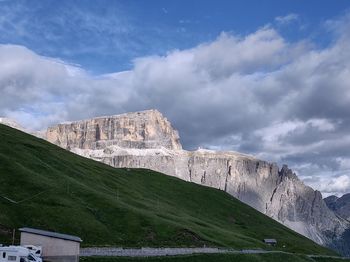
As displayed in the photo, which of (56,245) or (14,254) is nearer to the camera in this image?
(14,254)

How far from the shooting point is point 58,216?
94.6 meters

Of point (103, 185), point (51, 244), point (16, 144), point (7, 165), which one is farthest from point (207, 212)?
point (51, 244)

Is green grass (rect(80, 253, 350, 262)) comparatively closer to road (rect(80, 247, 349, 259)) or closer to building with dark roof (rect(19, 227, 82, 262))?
road (rect(80, 247, 349, 259))

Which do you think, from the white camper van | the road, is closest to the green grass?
the road

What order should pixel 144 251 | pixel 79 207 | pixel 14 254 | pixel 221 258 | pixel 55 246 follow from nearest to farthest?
pixel 14 254 < pixel 55 246 < pixel 144 251 < pixel 221 258 < pixel 79 207

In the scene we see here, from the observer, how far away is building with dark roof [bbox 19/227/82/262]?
73688mm

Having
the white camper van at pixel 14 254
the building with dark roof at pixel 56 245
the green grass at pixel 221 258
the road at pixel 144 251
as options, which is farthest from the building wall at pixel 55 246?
the white camper van at pixel 14 254

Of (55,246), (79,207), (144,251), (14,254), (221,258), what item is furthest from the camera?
(79,207)

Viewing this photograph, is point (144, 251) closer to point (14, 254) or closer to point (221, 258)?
point (221, 258)

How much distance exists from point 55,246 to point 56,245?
0.20 m

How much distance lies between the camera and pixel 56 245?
2918 inches

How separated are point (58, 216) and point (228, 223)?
312 ft

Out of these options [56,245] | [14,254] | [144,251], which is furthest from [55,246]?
[144,251]

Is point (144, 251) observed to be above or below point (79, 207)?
below
